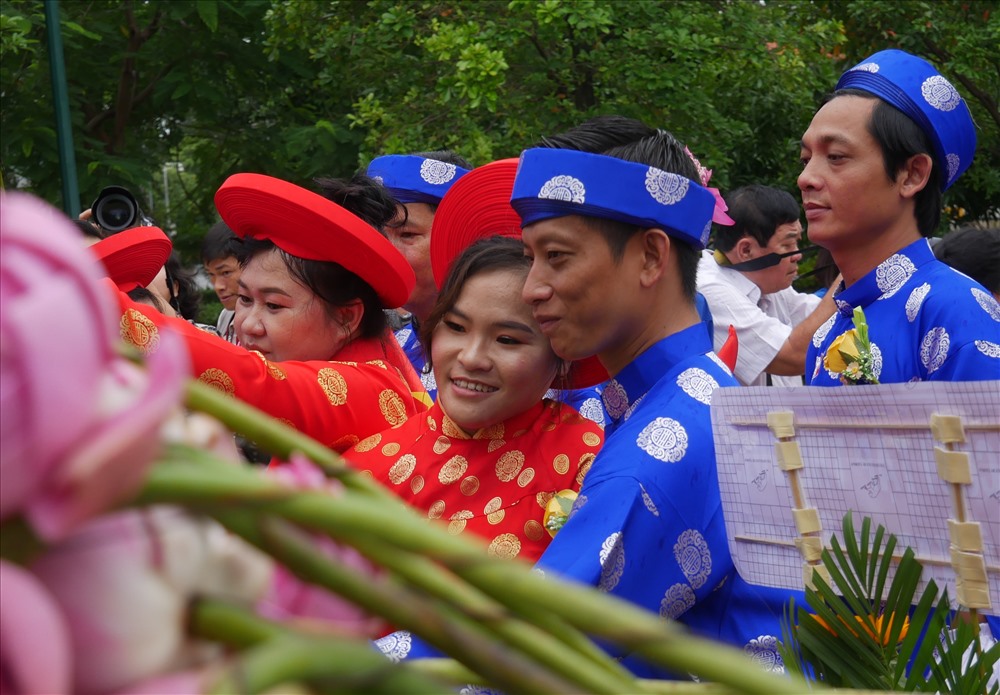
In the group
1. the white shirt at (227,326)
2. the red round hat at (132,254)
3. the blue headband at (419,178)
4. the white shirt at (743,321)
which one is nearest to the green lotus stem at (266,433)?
the red round hat at (132,254)

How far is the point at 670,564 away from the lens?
6.06 ft

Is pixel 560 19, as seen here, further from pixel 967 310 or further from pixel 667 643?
pixel 667 643

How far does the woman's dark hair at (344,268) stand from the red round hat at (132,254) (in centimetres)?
33

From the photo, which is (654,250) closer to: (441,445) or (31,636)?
(441,445)

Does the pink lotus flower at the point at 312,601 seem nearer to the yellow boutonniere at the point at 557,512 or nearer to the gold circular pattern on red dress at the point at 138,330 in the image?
the yellow boutonniere at the point at 557,512

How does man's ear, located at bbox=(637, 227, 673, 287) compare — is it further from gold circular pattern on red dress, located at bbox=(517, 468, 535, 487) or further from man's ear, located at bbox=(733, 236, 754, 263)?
man's ear, located at bbox=(733, 236, 754, 263)

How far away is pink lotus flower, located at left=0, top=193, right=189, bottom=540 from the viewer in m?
0.30

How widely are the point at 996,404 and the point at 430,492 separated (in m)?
1.23

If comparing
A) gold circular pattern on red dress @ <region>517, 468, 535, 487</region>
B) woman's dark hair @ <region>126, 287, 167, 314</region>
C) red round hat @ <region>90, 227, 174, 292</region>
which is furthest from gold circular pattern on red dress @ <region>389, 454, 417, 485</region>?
woman's dark hair @ <region>126, 287, 167, 314</region>

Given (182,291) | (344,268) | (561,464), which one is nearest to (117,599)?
(561,464)

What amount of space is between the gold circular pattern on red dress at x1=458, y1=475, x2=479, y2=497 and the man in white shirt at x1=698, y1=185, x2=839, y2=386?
8.30 ft

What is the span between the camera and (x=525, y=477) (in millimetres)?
2297

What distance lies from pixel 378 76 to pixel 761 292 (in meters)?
3.89

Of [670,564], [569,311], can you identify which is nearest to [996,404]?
[670,564]
